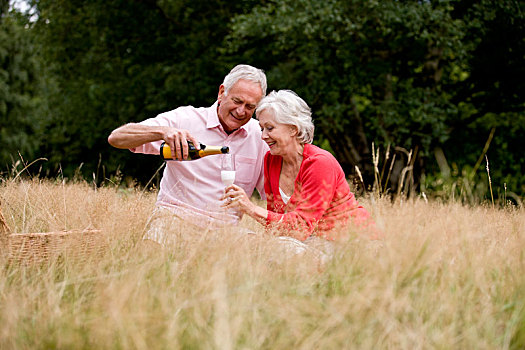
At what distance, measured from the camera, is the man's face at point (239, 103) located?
4020mm

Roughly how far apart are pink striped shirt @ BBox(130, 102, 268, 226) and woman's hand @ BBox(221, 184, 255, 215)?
1.82 feet

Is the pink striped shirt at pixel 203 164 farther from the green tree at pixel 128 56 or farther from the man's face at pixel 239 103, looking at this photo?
the green tree at pixel 128 56

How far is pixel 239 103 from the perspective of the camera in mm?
4043

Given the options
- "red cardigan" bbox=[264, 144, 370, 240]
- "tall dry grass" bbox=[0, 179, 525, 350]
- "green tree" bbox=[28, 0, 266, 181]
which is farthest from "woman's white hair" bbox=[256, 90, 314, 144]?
"green tree" bbox=[28, 0, 266, 181]

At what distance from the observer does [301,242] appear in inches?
135

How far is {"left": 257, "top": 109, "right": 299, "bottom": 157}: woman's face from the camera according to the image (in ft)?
12.2

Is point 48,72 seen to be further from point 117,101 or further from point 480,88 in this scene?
point 480,88

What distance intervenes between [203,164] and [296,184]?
31.7 inches

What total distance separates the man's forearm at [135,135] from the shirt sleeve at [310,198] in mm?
912

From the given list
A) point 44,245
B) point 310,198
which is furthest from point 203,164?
point 44,245

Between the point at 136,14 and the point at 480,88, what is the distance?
26.6 ft

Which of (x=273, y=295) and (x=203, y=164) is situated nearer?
(x=273, y=295)

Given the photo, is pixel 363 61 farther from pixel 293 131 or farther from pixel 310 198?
pixel 310 198

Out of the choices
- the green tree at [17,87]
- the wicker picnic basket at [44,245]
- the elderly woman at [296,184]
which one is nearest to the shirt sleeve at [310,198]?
the elderly woman at [296,184]
